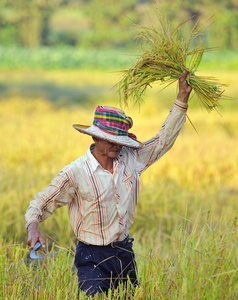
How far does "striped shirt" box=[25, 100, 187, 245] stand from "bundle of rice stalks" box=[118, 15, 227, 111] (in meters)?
0.15

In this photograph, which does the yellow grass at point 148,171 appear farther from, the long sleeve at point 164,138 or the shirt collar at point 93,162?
the shirt collar at point 93,162

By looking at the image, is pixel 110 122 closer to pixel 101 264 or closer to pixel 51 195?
pixel 51 195

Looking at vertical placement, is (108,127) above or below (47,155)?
above

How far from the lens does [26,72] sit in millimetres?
39031

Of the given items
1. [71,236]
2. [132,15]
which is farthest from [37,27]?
[71,236]

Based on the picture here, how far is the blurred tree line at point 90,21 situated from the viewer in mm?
44656

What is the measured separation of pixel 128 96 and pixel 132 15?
45.1 m

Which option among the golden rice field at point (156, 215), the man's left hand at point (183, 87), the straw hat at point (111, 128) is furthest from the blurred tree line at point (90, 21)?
the straw hat at point (111, 128)

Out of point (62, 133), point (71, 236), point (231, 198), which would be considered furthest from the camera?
point (62, 133)

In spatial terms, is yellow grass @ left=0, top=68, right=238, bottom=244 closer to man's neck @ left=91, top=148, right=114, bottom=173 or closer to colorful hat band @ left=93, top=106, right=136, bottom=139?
colorful hat band @ left=93, top=106, right=136, bottom=139

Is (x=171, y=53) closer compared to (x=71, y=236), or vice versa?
(x=171, y=53)

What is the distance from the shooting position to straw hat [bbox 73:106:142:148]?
2.92m

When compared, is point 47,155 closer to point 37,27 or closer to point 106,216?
point 106,216

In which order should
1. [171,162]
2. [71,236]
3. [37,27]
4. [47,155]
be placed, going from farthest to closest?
[37,27]
[47,155]
[171,162]
[71,236]
